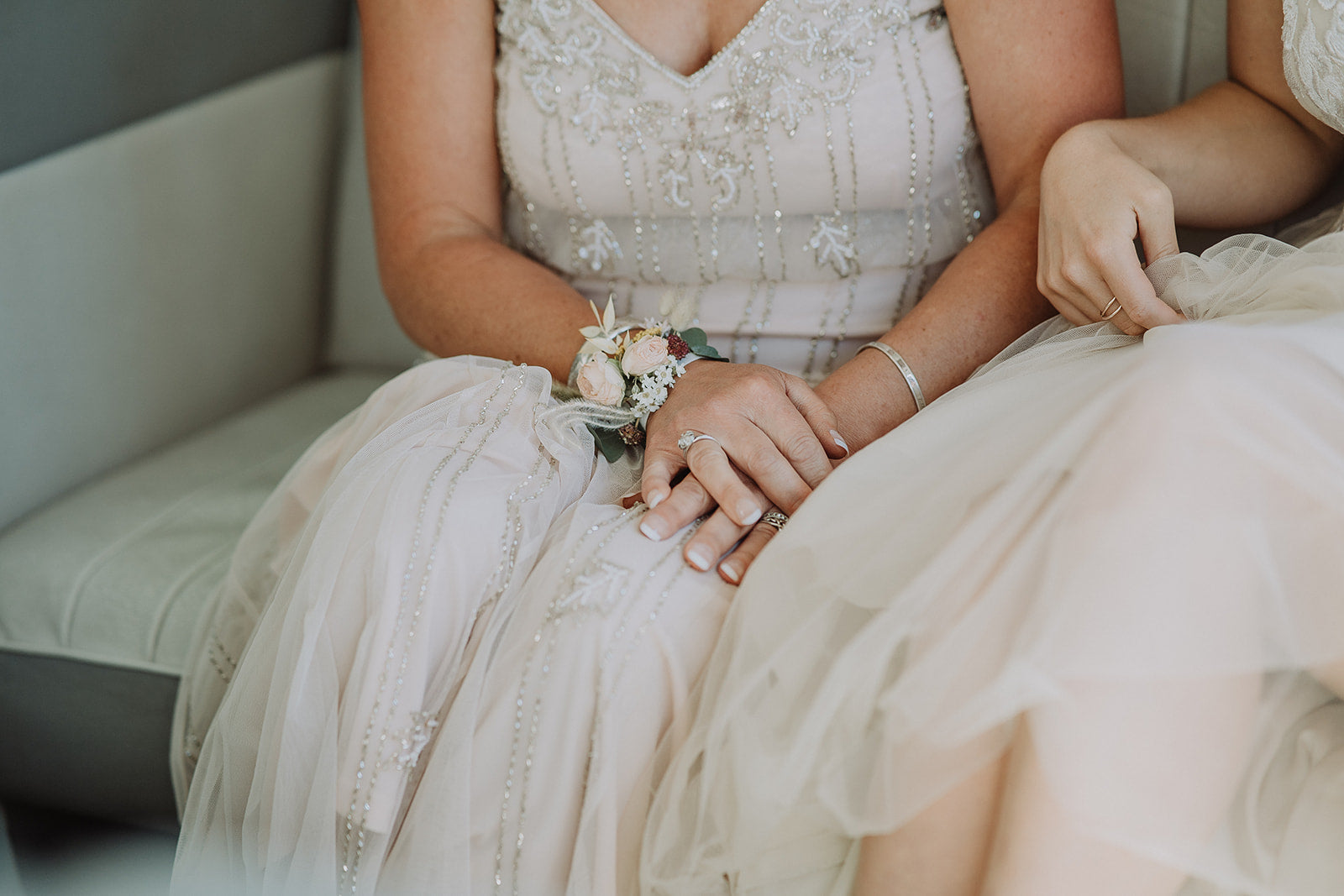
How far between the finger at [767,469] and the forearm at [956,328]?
5.4 inches

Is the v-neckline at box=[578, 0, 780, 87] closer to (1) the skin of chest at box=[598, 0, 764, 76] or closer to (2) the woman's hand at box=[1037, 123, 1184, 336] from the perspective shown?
(1) the skin of chest at box=[598, 0, 764, 76]

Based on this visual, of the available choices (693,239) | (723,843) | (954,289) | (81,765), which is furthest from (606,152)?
(81,765)

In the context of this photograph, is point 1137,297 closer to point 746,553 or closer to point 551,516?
point 746,553

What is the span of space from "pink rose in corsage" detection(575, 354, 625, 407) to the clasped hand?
0.05 meters

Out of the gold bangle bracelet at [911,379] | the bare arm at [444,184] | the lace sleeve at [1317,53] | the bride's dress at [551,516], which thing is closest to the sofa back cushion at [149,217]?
the bare arm at [444,184]

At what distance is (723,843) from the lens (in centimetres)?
73

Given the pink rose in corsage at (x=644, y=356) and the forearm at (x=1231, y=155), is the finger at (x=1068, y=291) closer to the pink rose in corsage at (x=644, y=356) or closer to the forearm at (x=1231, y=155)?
the forearm at (x=1231, y=155)

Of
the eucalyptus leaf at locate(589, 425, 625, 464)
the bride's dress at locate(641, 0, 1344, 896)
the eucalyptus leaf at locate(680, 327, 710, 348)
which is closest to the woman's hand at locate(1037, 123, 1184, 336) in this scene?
the bride's dress at locate(641, 0, 1344, 896)

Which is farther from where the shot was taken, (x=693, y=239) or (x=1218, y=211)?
(x=693, y=239)

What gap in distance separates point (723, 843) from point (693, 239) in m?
0.74

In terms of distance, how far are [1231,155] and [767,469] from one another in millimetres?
618

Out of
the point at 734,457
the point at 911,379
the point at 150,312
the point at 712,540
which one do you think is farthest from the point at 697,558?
the point at 150,312

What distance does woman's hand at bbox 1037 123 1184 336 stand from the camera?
0.89 m

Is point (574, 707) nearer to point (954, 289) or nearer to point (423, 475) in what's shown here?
point (423, 475)
